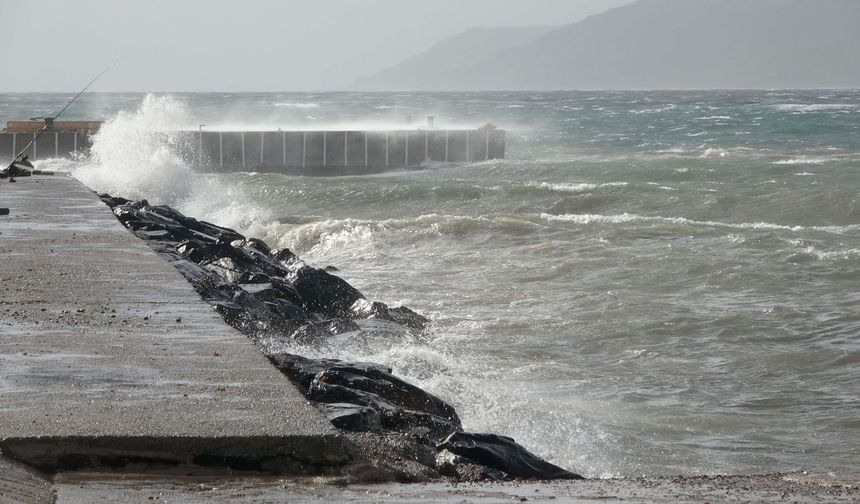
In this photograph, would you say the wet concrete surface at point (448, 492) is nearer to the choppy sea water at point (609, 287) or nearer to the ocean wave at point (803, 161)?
the choppy sea water at point (609, 287)

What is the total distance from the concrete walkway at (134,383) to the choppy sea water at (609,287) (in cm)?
194

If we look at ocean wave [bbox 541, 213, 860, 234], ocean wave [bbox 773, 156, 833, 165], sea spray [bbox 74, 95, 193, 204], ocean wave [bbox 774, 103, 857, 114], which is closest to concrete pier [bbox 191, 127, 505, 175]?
sea spray [bbox 74, 95, 193, 204]

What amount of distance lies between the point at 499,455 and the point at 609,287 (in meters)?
9.17

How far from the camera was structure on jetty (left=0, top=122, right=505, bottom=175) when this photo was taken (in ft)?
116

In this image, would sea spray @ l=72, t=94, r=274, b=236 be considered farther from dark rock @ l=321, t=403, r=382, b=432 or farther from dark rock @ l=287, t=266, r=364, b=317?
dark rock @ l=321, t=403, r=382, b=432

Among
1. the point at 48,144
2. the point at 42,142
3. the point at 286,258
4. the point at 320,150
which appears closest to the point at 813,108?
the point at 320,150

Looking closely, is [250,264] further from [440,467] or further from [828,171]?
[828,171]

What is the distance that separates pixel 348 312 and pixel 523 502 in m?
6.69

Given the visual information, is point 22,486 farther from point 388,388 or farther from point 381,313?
point 381,313

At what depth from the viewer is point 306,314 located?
9.74 m

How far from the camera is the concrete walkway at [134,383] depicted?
4.07 meters

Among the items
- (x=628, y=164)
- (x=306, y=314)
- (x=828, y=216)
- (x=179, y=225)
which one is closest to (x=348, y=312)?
(x=306, y=314)

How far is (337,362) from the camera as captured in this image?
652cm

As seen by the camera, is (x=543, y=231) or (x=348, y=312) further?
(x=543, y=231)
